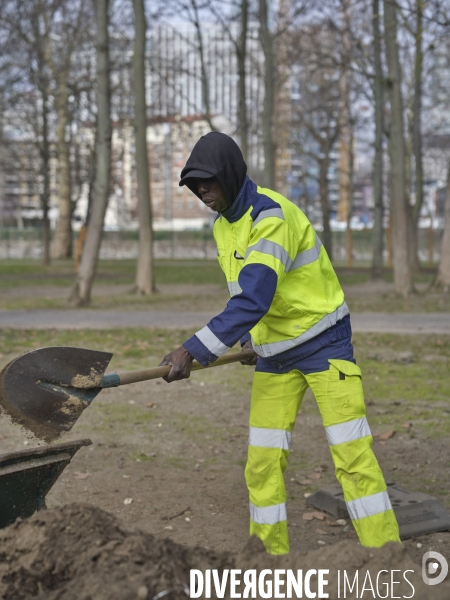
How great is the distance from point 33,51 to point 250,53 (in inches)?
319

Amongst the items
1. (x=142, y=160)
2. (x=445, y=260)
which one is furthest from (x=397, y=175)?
(x=142, y=160)

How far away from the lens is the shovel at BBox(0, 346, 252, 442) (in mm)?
3533

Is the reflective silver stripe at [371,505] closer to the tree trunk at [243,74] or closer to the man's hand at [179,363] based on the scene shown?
the man's hand at [179,363]

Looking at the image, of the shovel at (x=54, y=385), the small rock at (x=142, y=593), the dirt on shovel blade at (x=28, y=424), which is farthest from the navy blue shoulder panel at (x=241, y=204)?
the small rock at (x=142, y=593)

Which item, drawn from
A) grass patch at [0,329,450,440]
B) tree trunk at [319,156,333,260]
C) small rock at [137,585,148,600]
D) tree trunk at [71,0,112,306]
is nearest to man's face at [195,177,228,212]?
small rock at [137,585,148,600]

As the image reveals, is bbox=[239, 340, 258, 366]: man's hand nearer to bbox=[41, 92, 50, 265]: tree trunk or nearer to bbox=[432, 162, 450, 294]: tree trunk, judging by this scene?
bbox=[432, 162, 450, 294]: tree trunk

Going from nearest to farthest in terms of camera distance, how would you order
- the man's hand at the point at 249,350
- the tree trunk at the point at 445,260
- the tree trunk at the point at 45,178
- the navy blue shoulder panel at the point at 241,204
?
1. the navy blue shoulder panel at the point at 241,204
2. the man's hand at the point at 249,350
3. the tree trunk at the point at 445,260
4. the tree trunk at the point at 45,178

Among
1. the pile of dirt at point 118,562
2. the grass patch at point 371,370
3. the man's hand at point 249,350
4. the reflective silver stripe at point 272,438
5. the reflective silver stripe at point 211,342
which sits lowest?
the grass patch at point 371,370

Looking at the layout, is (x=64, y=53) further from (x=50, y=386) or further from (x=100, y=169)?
(x=50, y=386)

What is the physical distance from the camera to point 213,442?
21.2 feet

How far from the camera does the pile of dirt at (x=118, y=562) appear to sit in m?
2.67

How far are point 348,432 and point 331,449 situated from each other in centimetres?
15

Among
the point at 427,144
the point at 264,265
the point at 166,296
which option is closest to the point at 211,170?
the point at 264,265

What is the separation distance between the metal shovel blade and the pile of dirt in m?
0.59
